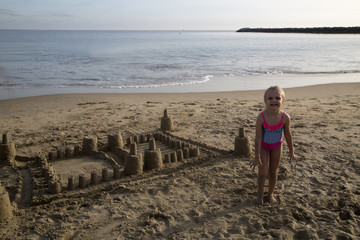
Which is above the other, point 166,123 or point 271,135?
point 271,135

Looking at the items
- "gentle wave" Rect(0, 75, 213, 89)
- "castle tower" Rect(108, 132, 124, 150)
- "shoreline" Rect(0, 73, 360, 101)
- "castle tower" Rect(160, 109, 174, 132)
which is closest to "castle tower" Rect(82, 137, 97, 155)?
"castle tower" Rect(108, 132, 124, 150)

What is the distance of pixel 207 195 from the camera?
394 cm

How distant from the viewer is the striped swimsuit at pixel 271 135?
11.6 ft

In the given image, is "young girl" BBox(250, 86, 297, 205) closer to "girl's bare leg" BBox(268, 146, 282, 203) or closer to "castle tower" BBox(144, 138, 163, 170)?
"girl's bare leg" BBox(268, 146, 282, 203)

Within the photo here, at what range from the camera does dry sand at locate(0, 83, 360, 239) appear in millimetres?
3215

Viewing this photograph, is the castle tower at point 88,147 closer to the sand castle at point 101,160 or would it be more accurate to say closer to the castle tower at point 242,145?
the sand castle at point 101,160

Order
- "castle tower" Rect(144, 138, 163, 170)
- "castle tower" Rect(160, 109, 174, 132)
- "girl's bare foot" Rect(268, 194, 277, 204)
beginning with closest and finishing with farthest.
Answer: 1. "girl's bare foot" Rect(268, 194, 277, 204)
2. "castle tower" Rect(144, 138, 163, 170)
3. "castle tower" Rect(160, 109, 174, 132)

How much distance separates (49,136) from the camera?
6477 mm

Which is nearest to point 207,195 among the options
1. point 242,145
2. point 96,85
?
point 242,145

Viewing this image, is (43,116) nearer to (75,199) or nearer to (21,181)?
(21,181)

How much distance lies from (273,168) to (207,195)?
0.82 m

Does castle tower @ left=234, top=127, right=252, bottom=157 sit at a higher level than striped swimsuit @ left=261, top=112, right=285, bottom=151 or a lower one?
lower

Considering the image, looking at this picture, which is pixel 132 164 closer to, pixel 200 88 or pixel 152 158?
pixel 152 158

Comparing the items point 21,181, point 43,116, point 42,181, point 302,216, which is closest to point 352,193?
point 302,216
